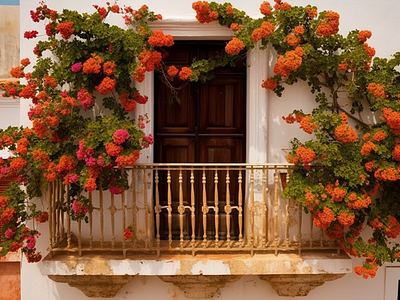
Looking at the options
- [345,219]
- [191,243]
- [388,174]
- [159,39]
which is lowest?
[191,243]

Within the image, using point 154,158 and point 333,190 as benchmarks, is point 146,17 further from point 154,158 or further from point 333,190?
point 333,190

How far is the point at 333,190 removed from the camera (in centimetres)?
427

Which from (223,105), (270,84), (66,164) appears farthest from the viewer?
(223,105)

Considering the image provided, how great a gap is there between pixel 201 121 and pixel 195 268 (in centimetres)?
165

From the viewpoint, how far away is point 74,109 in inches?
181

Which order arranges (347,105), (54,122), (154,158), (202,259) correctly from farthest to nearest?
(154,158) → (347,105) → (202,259) → (54,122)

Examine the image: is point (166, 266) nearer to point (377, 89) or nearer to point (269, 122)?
point (269, 122)

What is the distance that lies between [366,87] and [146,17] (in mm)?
2407

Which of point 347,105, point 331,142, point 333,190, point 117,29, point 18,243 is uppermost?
point 117,29

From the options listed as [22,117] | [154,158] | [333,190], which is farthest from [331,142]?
[22,117]

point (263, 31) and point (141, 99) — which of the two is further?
point (141, 99)

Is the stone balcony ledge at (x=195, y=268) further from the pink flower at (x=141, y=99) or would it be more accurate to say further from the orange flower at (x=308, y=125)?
the pink flower at (x=141, y=99)

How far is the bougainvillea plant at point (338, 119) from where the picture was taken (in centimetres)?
430

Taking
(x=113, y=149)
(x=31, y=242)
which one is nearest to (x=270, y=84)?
(x=113, y=149)
